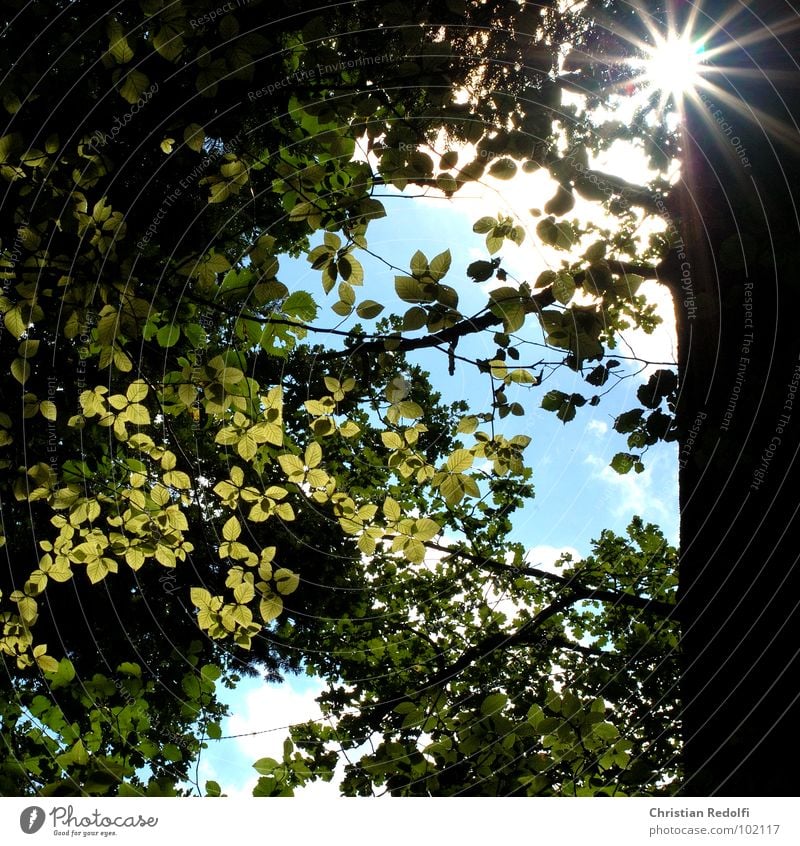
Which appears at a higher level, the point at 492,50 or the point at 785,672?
the point at 492,50

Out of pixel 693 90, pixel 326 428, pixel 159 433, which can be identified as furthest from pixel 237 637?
pixel 693 90

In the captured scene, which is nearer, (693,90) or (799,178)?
(799,178)

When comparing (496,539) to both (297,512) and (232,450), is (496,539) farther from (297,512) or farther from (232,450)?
(232,450)

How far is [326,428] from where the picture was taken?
Answer: 15.6 feet

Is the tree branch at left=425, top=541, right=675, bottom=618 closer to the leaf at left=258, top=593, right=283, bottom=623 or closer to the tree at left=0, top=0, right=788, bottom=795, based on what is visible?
the tree at left=0, top=0, right=788, bottom=795

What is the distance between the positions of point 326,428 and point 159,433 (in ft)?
11.6

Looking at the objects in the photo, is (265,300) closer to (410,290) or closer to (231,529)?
(410,290)

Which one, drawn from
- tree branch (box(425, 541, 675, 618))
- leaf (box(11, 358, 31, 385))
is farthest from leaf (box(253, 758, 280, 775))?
leaf (box(11, 358, 31, 385))
